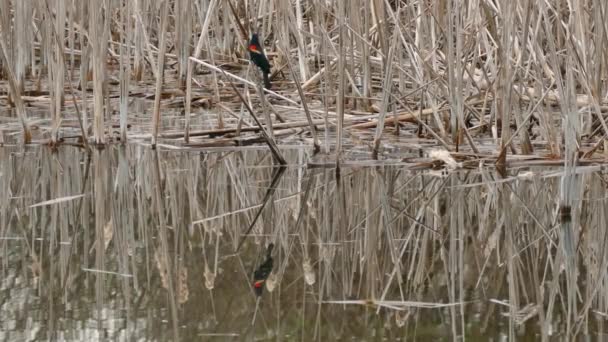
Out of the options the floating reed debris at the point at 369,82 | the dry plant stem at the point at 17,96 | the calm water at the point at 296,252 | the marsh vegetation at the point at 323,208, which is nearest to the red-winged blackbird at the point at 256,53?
the floating reed debris at the point at 369,82

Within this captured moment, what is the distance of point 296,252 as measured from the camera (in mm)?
3961

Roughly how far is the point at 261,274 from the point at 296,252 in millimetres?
320

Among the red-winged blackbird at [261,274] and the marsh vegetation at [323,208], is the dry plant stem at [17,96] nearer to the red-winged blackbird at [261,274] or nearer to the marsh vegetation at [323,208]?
the marsh vegetation at [323,208]

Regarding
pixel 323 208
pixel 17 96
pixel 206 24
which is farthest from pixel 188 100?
pixel 323 208

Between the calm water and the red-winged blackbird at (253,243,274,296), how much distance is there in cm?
3

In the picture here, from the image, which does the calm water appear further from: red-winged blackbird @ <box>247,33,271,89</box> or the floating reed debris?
red-winged blackbird @ <box>247,33,271,89</box>

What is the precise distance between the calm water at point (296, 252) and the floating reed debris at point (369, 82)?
352mm

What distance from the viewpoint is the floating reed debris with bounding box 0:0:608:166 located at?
17.0 ft

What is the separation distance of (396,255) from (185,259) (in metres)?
0.72

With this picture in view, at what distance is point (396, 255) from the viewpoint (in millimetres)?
3904

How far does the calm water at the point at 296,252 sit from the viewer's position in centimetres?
308

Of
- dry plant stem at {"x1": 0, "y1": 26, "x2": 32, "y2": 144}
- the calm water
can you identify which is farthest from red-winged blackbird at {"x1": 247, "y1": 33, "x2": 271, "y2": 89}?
dry plant stem at {"x1": 0, "y1": 26, "x2": 32, "y2": 144}

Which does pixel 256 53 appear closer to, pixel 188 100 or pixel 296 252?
pixel 188 100

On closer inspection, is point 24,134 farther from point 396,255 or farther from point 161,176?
point 396,255
